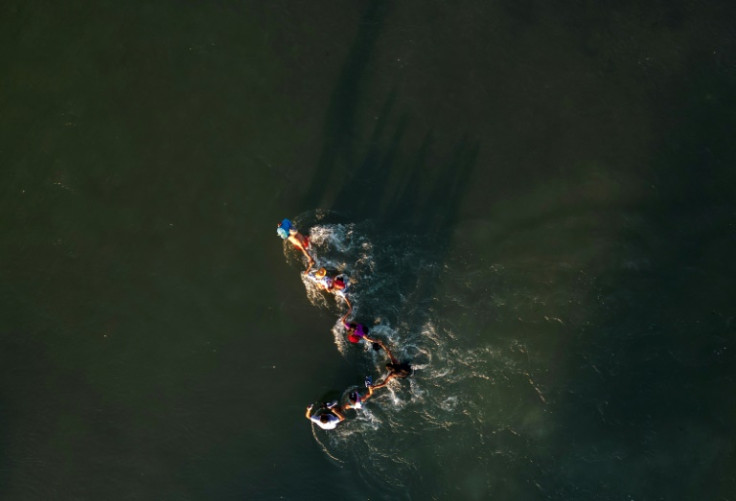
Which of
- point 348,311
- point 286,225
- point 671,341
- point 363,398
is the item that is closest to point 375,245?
point 348,311

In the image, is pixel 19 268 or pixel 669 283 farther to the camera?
pixel 19 268

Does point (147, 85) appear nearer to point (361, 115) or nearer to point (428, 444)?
point (361, 115)

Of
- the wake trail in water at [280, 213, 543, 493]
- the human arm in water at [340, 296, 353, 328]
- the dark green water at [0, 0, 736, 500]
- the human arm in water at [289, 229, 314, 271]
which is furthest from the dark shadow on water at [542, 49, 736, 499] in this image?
the human arm in water at [289, 229, 314, 271]

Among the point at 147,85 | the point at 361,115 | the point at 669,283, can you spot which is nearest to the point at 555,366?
the point at 669,283

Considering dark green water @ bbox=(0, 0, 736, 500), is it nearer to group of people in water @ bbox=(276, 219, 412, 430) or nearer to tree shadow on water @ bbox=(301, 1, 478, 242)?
tree shadow on water @ bbox=(301, 1, 478, 242)

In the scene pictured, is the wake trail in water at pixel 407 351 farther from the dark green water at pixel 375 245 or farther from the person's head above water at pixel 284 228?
the person's head above water at pixel 284 228

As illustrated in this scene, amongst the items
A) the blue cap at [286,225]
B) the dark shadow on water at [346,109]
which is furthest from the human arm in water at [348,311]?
the dark shadow on water at [346,109]
